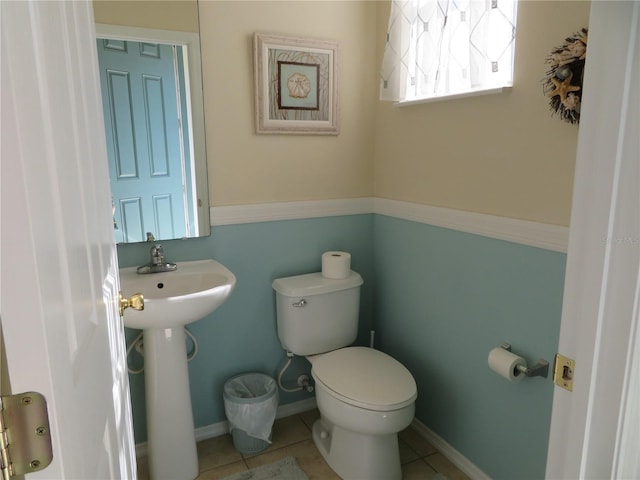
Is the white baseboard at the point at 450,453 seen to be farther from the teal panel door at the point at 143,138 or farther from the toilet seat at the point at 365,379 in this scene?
the teal panel door at the point at 143,138

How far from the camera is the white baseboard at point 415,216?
151 centimetres

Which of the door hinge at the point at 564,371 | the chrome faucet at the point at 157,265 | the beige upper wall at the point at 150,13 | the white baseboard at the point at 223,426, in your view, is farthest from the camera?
the white baseboard at the point at 223,426

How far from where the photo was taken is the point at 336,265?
7.09 ft

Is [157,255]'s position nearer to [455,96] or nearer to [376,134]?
[376,134]

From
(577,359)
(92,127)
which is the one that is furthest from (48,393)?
(577,359)

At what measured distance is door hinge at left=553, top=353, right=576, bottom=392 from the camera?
2.55 ft

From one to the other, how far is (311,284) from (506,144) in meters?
1.04

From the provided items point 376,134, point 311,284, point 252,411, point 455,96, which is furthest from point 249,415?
point 455,96

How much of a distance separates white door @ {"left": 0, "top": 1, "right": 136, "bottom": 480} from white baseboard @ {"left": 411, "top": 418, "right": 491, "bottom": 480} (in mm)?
1556

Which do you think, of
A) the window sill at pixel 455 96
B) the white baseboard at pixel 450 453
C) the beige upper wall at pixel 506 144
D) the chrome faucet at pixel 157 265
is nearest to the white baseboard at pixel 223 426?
the white baseboard at pixel 450 453

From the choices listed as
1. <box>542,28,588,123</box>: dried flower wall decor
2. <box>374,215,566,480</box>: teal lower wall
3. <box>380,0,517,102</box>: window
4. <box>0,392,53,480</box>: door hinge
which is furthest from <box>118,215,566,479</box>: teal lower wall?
<box>0,392,53,480</box>: door hinge

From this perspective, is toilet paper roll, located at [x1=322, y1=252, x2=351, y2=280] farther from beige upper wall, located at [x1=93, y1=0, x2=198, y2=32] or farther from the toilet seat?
beige upper wall, located at [x1=93, y1=0, x2=198, y2=32]

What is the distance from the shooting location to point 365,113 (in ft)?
7.58

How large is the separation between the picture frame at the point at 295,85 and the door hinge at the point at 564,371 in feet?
5.29
